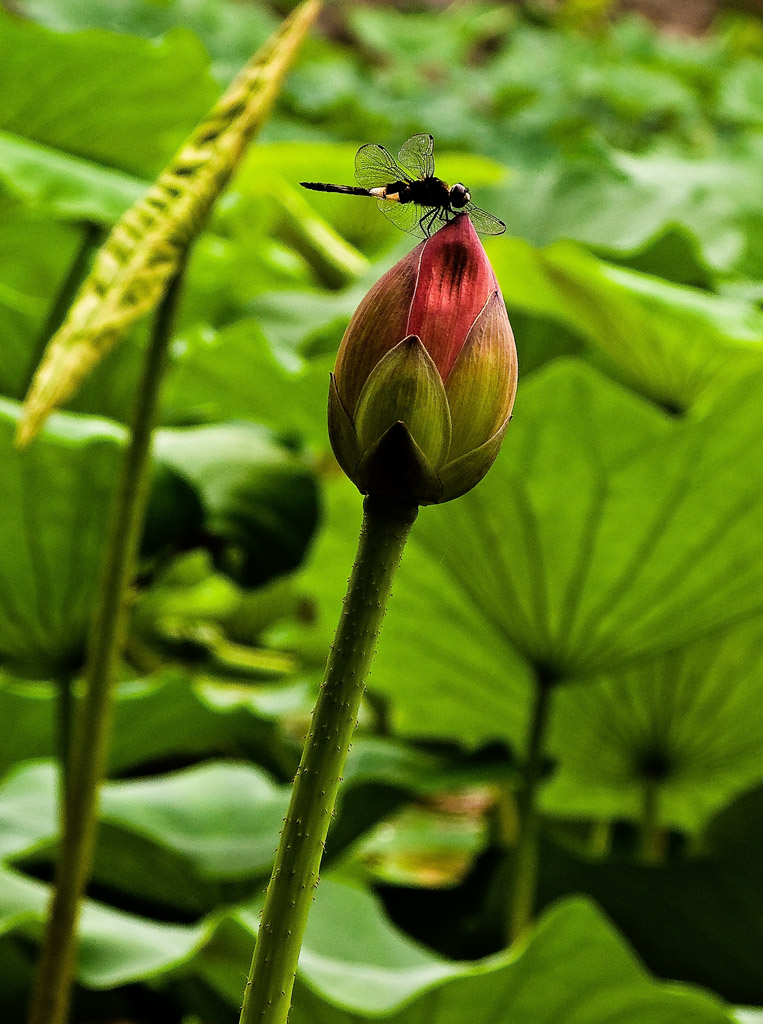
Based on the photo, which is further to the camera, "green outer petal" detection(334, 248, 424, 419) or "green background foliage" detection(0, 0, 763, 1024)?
"green background foliage" detection(0, 0, 763, 1024)

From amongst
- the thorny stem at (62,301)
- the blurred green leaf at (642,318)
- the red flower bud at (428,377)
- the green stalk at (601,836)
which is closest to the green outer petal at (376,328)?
the red flower bud at (428,377)

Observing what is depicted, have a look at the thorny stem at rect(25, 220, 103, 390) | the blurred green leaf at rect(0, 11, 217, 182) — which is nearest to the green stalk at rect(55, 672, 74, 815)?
the thorny stem at rect(25, 220, 103, 390)

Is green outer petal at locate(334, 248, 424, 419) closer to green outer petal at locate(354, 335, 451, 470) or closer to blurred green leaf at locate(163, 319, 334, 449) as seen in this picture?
green outer petal at locate(354, 335, 451, 470)

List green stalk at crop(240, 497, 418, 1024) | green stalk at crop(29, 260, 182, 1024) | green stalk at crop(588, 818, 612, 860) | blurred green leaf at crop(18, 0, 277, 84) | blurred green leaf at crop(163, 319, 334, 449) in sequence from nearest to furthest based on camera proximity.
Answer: green stalk at crop(240, 497, 418, 1024) → green stalk at crop(29, 260, 182, 1024) → blurred green leaf at crop(163, 319, 334, 449) → green stalk at crop(588, 818, 612, 860) → blurred green leaf at crop(18, 0, 277, 84)

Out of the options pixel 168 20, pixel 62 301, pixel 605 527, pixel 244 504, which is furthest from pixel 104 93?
pixel 168 20

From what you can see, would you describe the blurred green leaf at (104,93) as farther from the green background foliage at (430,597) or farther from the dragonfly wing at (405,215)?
the dragonfly wing at (405,215)

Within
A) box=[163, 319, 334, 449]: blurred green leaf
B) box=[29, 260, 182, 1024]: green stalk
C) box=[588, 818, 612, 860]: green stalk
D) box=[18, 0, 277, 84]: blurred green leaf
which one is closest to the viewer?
box=[29, 260, 182, 1024]: green stalk

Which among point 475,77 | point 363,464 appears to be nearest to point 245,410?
point 363,464

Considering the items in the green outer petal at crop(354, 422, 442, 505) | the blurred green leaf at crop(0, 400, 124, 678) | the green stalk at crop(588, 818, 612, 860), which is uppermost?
the green outer petal at crop(354, 422, 442, 505)

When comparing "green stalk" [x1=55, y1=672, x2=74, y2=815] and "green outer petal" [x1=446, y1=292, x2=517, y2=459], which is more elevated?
"green outer petal" [x1=446, y1=292, x2=517, y2=459]
